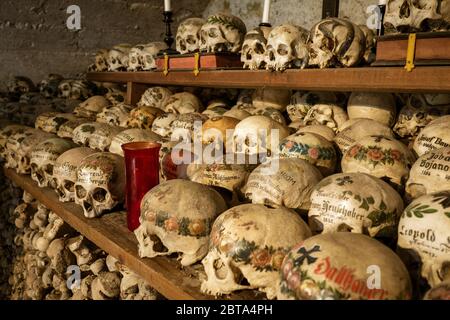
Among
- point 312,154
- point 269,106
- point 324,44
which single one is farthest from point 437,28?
point 269,106

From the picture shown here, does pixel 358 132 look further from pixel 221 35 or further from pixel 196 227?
pixel 221 35

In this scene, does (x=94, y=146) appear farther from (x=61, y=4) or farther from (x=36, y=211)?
(x=61, y=4)

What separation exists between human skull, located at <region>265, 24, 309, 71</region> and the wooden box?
13.3 inches

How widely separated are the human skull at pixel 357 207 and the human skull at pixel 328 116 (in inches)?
23.2

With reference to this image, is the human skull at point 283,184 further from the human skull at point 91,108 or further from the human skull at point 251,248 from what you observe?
the human skull at point 91,108

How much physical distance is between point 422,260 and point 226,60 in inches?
46.5

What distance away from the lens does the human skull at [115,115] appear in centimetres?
214

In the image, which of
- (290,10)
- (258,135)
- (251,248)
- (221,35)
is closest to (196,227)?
(251,248)

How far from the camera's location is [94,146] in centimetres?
182

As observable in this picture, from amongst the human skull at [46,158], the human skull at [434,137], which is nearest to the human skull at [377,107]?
the human skull at [434,137]

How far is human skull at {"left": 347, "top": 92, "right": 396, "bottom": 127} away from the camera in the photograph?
1.44 m

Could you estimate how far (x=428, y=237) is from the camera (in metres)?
0.80
